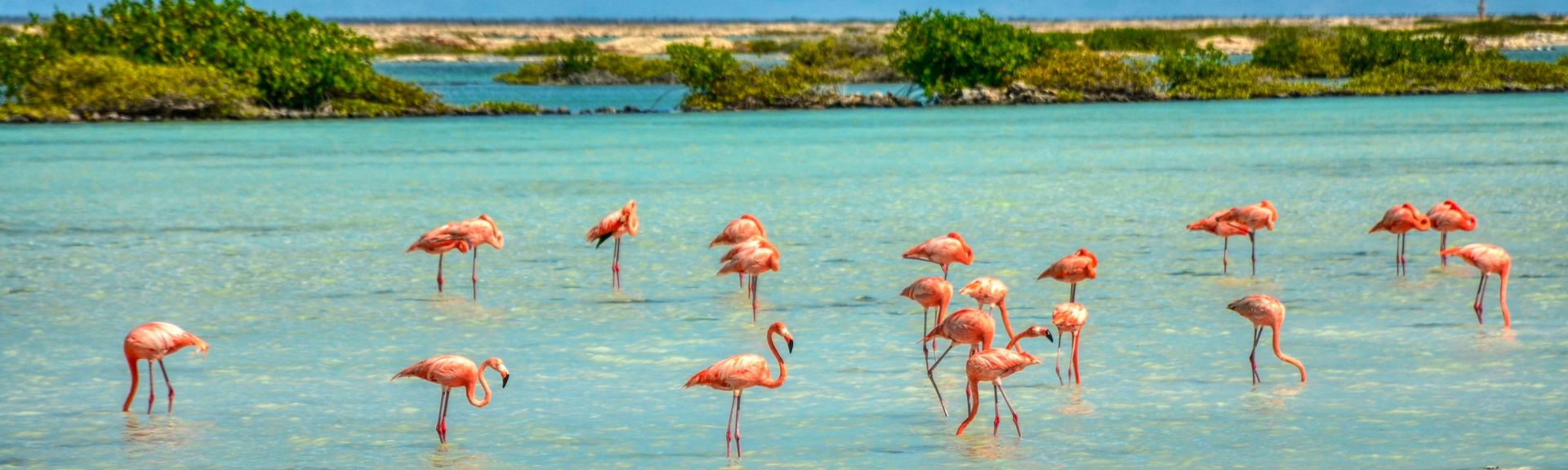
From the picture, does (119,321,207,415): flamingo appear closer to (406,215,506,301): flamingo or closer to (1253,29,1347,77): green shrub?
(406,215,506,301): flamingo

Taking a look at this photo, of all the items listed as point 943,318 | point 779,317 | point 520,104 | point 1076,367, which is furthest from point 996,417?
point 520,104

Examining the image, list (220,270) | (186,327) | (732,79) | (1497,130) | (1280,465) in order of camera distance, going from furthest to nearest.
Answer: (732,79) < (1497,130) < (220,270) < (186,327) < (1280,465)

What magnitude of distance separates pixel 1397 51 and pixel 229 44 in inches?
1356

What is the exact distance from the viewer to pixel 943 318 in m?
8.99

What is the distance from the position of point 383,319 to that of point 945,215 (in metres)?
7.62

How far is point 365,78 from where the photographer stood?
44719 mm

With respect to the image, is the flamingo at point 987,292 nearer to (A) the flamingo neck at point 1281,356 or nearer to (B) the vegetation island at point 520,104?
(A) the flamingo neck at point 1281,356

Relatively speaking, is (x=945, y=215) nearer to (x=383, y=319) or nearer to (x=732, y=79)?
(x=383, y=319)

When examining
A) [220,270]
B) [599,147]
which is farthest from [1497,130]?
[220,270]

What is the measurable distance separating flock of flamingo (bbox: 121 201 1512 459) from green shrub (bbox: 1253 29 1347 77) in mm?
50897

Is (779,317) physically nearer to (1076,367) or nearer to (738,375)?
(1076,367)

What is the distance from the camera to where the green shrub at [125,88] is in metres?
40.8

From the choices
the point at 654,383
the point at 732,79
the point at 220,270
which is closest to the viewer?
the point at 654,383

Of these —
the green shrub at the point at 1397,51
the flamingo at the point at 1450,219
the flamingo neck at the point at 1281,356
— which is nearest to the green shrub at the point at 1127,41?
the green shrub at the point at 1397,51
